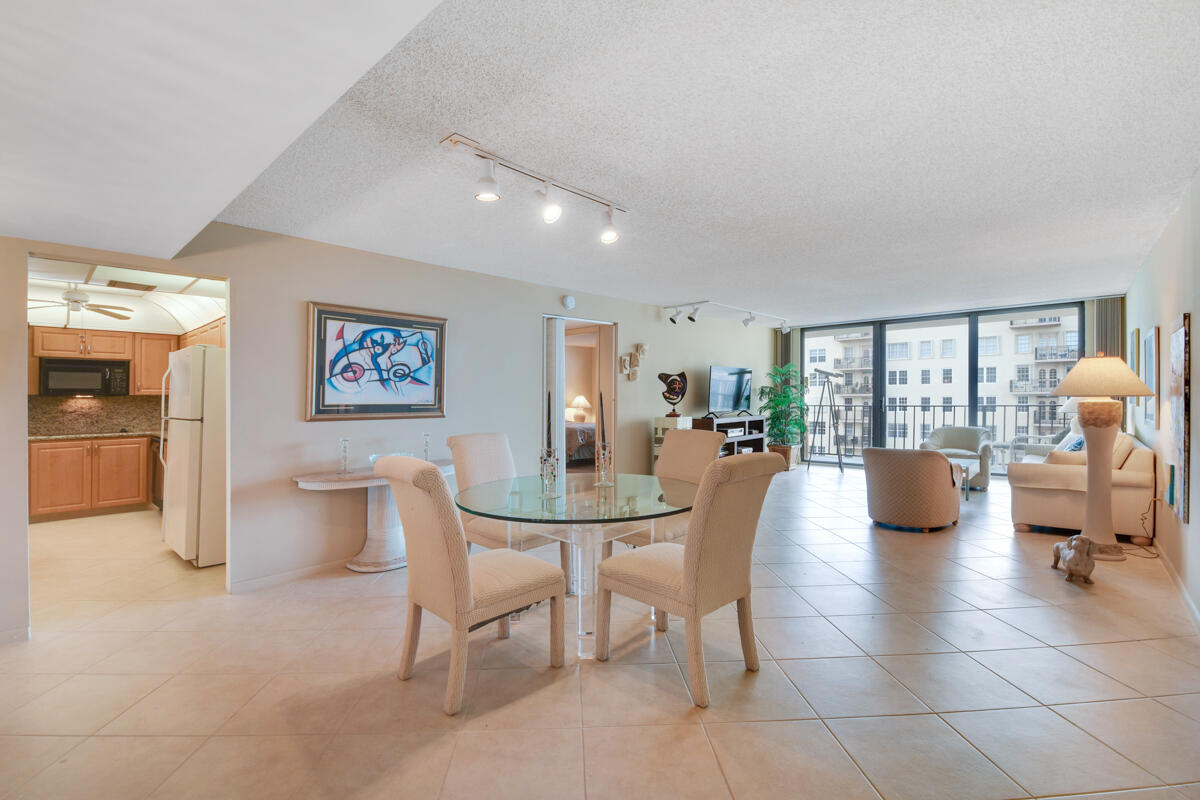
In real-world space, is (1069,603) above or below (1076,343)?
below

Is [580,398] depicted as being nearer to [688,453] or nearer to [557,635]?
[688,453]

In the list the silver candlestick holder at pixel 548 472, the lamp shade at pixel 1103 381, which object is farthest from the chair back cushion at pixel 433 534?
the lamp shade at pixel 1103 381

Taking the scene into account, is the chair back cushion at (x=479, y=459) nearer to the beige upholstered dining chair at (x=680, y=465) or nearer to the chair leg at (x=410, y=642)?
the beige upholstered dining chair at (x=680, y=465)

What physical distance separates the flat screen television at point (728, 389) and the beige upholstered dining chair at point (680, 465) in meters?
3.81

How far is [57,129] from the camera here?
1.62 metres

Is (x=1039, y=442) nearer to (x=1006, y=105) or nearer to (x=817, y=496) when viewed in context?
(x=817, y=496)

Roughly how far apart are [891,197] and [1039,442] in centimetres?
535

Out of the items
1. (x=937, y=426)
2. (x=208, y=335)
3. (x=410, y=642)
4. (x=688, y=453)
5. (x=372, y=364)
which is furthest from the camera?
(x=937, y=426)

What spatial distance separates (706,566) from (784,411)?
6513mm

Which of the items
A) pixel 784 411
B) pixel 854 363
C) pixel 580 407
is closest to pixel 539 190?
pixel 784 411

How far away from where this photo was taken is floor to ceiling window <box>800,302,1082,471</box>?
6984 millimetres

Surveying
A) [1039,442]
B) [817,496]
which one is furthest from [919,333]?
[817,496]

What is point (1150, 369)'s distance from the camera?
4.02 metres

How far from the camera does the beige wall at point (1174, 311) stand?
2.79 m
